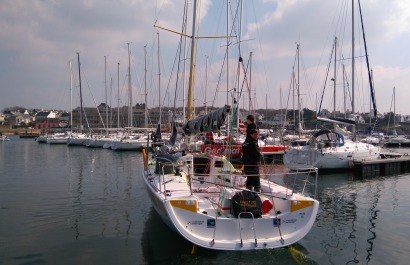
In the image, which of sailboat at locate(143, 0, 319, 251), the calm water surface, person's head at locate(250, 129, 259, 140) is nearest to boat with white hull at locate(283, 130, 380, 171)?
the calm water surface

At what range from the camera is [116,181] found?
69.7ft

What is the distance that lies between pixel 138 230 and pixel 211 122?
4265 mm

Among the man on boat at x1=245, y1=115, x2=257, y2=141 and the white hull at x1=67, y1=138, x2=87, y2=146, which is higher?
the man on boat at x1=245, y1=115, x2=257, y2=141

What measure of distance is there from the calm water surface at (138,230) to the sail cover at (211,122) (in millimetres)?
3489

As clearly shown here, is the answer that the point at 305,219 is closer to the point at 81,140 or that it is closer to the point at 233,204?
the point at 233,204

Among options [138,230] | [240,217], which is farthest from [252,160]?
[138,230]

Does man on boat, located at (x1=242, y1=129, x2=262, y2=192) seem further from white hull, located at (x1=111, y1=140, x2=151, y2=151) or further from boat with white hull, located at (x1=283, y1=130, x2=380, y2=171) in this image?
white hull, located at (x1=111, y1=140, x2=151, y2=151)

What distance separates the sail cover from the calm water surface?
3.49 metres

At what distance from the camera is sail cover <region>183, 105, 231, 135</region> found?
11.5 m

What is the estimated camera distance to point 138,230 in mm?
11039

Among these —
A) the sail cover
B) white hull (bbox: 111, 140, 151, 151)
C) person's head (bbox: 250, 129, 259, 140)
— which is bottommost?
white hull (bbox: 111, 140, 151, 151)

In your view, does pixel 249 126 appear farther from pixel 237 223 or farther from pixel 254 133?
pixel 237 223

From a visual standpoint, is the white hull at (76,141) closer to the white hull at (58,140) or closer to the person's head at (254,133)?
the white hull at (58,140)

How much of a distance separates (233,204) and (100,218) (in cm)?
620
